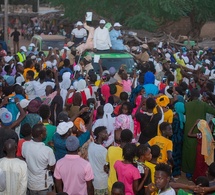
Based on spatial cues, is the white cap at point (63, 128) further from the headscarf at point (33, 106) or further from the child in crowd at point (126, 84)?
the child in crowd at point (126, 84)

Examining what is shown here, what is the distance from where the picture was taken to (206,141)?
893 cm

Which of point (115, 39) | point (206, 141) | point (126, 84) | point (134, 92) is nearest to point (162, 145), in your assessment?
point (206, 141)

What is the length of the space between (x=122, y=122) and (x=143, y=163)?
1.58 m

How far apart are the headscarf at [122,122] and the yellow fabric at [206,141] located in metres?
1.30

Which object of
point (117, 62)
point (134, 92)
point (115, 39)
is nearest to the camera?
point (134, 92)

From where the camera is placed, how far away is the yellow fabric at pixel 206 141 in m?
8.84

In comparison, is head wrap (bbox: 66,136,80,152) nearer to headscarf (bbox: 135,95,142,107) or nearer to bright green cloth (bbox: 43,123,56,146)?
bright green cloth (bbox: 43,123,56,146)

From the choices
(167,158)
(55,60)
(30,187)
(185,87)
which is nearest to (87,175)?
(30,187)

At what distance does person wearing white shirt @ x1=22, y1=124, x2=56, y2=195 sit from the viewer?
6668mm

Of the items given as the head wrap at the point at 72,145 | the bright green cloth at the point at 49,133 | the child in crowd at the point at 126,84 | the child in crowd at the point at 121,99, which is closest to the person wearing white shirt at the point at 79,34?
the child in crowd at the point at 126,84

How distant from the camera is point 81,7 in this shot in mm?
33156

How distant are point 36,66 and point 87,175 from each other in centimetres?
724

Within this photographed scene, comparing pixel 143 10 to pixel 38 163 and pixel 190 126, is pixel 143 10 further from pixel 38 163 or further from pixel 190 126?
pixel 38 163

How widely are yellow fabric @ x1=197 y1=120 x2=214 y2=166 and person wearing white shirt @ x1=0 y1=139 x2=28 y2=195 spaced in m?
3.53
